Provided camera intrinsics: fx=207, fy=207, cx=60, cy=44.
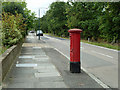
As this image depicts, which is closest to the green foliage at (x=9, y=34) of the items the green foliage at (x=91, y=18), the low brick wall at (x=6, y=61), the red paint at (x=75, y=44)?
the low brick wall at (x=6, y=61)

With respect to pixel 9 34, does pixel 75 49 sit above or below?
below

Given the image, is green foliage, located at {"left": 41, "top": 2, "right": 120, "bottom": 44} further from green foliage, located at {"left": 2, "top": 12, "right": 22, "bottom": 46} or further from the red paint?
the red paint

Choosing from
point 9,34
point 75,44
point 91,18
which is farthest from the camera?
point 91,18

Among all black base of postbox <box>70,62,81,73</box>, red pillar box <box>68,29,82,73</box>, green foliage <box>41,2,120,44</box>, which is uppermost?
green foliage <box>41,2,120,44</box>

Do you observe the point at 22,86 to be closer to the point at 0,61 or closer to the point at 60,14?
the point at 0,61

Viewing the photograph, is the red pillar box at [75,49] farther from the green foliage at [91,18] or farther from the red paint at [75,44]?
the green foliage at [91,18]

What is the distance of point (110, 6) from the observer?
966 inches

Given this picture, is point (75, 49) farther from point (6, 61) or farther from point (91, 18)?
point (91, 18)

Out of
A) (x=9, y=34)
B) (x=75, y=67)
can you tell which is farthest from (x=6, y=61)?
(x=9, y=34)

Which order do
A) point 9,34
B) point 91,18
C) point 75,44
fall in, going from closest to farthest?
point 75,44 < point 9,34 < point 91,18

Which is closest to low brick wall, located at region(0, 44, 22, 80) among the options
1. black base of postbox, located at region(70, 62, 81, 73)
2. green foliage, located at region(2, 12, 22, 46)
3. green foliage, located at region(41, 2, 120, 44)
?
black base of postbox, located at region(70, 62, 81, 73)

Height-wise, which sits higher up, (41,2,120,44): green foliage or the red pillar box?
(41,2,120,44): green foliage

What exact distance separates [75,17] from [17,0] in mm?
19241

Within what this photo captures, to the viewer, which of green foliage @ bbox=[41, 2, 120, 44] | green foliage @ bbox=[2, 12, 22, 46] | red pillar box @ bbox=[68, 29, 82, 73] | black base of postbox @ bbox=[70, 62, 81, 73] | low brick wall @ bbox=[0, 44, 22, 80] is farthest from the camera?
green foliage @ bbox=[41, 2, 120, 44]
